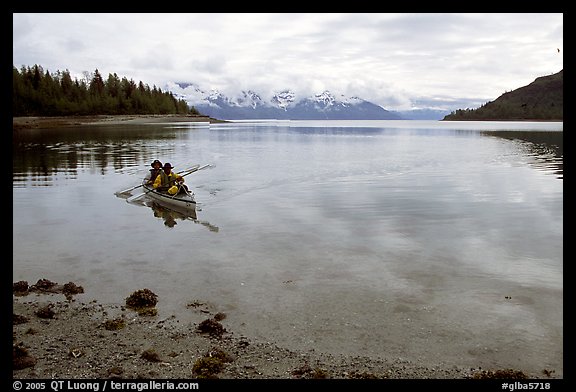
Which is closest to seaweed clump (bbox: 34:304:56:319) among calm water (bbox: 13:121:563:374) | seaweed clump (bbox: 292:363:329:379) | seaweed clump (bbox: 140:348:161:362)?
calm water (bbox: 13:121:563:374)

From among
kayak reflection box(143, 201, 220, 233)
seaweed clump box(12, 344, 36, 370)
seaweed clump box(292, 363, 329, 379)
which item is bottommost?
seaweed clump box(292, 363, 329, 379)

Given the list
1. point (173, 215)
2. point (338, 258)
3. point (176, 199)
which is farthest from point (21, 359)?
point (176, 199)

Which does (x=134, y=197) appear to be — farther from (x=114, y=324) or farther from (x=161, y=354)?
(x=161, y=354)

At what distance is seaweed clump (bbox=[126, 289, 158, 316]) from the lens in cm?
1338

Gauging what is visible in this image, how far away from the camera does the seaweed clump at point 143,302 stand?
1338cm

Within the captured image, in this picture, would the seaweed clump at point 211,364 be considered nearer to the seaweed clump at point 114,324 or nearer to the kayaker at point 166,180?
the seaweed clump at point 114,324

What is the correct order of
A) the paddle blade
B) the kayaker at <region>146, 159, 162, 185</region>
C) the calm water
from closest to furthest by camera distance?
the calm water < the paddle blade < the kayaker at <region>146, 159, 162, 185</region>

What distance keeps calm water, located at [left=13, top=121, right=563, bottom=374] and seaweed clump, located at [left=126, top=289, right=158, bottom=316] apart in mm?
404

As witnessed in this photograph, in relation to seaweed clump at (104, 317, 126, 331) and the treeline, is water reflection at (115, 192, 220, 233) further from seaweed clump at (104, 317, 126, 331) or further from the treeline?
the treeline

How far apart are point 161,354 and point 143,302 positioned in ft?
10.9

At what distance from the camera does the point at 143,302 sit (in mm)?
13789

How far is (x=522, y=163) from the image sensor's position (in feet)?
174
